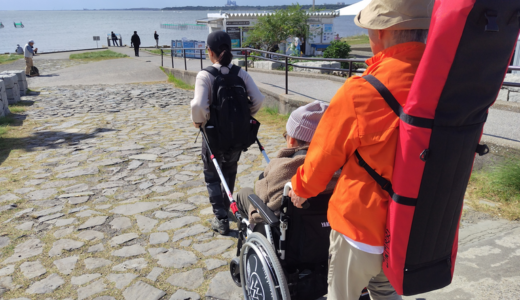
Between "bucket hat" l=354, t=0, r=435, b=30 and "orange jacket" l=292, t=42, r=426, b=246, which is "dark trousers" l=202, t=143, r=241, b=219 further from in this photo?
"bucket hat" l=354, t=0, r=435, b=30

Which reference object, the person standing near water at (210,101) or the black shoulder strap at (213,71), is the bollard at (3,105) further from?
the black shoulder strap at (213,71)

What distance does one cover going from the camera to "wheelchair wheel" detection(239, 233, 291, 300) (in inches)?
86.7

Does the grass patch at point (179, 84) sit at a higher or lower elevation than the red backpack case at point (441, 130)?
lower

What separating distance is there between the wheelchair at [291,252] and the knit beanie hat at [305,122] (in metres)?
0.38

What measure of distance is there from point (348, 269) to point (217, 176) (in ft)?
7.72

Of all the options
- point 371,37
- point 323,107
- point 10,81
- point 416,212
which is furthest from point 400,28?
point 10,81

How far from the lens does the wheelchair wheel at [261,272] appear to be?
2.20m

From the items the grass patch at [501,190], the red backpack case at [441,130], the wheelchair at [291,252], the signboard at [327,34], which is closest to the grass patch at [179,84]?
the grass patch at [501,190]

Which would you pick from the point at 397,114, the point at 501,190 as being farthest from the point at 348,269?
the point at 501,190

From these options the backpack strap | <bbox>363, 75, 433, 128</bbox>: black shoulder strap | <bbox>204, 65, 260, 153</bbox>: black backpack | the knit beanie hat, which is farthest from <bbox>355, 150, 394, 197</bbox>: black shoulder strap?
<bbox>204, 65, 260, 153</bbox>: black backpack

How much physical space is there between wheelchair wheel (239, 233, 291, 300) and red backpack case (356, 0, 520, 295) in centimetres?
65

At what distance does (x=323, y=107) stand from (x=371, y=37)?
746 mm

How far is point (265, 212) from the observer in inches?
92.4

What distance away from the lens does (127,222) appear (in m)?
4.43
